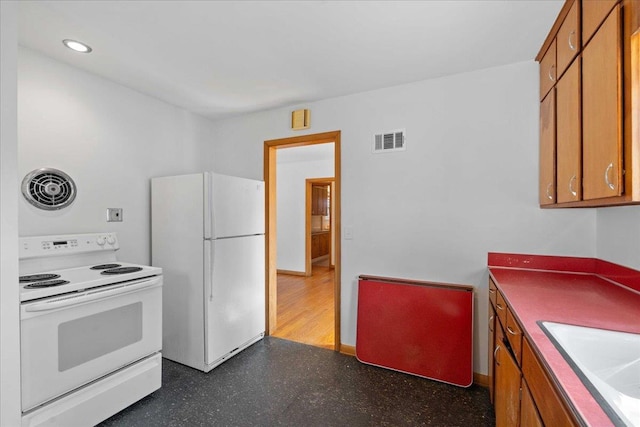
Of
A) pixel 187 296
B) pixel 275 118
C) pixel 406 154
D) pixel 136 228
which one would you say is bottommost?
pixel 187 296

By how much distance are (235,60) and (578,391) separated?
7.91 ft

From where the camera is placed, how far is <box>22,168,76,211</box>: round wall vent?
77.3 inches

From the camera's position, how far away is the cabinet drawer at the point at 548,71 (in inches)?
69.4

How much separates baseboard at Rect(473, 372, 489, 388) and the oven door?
2360mm

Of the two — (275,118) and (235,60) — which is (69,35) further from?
(275,118)

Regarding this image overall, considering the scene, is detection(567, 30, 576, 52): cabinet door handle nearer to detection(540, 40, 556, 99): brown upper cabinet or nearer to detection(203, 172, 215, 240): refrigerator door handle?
detection(540, 40, 556, 99): brown upper cabinet

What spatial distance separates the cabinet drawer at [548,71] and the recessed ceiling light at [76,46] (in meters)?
2.95

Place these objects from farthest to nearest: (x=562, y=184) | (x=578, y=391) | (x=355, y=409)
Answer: (x=355, y=409), (x=562, y=184), (x=578, y=391)

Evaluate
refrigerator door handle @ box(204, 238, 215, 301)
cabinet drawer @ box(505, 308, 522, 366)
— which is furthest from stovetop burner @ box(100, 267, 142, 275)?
cabinet drawer @ box(505, 308, 522, 366)

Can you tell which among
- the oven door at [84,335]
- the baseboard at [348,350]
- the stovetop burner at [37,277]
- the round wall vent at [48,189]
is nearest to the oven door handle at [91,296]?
the oven door at [84,335]

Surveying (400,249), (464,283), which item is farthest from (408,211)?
(464,283)

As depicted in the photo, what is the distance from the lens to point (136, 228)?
8.71 feet

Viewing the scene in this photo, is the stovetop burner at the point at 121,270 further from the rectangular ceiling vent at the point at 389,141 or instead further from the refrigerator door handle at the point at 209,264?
the rectangular ceiling vent at the point at 389,141

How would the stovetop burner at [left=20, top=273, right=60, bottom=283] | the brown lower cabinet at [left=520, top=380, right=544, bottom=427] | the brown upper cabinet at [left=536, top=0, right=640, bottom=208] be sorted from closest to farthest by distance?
1. the brown lower cabinet at [left=520, top=380, right=544, bottom=427]
2. the brown upper cabinet at [left=536, top=0, right=640, bottom=208]
3. the stovetop burner at [left=20, top=273, right=60, bottom=283]
